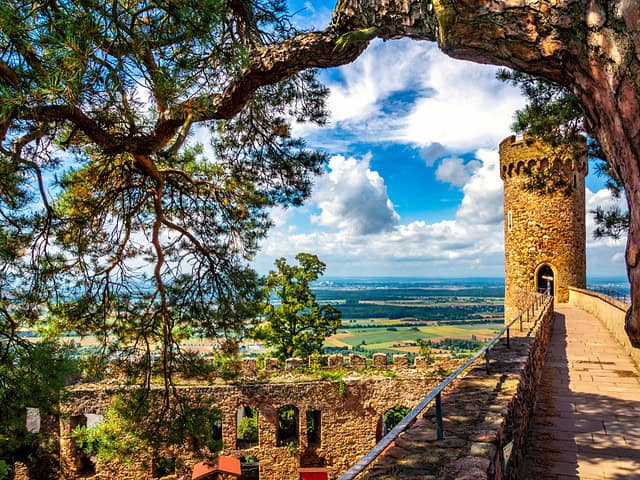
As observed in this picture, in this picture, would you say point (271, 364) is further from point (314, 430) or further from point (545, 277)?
point (545, 277)

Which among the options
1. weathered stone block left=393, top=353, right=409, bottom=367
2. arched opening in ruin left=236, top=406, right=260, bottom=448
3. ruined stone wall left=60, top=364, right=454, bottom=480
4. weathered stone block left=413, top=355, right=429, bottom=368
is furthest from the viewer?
arched opening in ruin left=236, top=406, right=260, bottom=448

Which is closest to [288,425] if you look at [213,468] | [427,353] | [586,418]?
[213,468]

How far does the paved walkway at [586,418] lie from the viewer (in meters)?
3.45

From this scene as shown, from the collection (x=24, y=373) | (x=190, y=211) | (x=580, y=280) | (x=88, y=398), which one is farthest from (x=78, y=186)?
(x=580, y=280)

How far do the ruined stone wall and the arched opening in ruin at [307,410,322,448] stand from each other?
0.44ft

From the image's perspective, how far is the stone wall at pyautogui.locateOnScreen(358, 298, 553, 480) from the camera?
2.30 metres

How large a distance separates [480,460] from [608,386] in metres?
4.53

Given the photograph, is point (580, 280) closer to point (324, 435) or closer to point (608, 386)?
point (324, 435)

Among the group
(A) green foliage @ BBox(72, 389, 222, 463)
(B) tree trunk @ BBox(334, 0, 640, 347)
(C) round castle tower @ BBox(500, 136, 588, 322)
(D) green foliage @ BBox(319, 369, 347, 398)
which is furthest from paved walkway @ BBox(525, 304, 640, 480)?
(C) round castle tower @ BBox(500, 136, 588, 322)

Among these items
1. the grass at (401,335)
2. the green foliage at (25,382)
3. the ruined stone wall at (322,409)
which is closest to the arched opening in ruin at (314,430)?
the ruined stone wall at (322,409)

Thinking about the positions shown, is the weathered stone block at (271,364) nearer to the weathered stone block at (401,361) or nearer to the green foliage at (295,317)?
the green foliage at (295,317)

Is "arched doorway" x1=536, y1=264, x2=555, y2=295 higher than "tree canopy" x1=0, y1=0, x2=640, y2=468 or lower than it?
lower

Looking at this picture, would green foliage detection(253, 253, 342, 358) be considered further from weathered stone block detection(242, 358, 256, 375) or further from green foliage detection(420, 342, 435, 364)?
green foliage detection(420, 342, 435, 364)

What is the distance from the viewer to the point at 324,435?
1408cm
